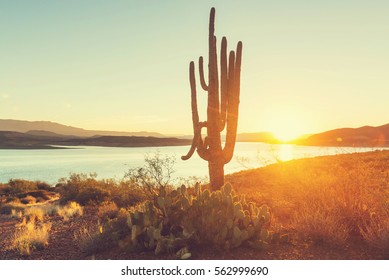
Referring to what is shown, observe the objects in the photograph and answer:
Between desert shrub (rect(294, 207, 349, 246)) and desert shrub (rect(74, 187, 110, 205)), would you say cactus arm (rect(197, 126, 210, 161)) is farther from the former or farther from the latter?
desert shrub (rect(74, 187, 110, 205))

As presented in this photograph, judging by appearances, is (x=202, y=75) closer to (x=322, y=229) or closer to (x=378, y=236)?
(x=322, y=229)

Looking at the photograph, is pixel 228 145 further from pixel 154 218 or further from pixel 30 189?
pixel 30 189

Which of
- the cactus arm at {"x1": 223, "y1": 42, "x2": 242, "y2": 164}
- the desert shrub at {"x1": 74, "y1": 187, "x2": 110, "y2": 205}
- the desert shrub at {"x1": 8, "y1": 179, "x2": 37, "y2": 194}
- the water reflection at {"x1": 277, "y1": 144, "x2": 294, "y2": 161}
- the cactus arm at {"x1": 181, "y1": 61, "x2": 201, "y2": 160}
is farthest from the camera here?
the desert shrub at {"x1": 8, "y1": 179, "x2": 37, "y2": 194}

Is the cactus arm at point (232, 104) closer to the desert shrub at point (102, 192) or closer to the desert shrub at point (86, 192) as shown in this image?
the desert shrub at point (102, 192)

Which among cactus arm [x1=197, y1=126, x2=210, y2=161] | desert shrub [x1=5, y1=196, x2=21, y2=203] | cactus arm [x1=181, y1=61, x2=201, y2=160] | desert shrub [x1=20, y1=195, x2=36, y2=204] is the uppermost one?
cactus arm [x1=181, y1=61, x2=201, y2=160]

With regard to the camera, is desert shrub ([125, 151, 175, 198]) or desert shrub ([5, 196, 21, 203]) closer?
desert shrub ([125, 151, 175, 198])

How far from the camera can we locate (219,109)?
10289 millimetres

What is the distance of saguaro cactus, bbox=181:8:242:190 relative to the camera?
10086 millimetres

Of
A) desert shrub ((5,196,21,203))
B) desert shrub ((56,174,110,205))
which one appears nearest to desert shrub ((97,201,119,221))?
desert shrub ((56,174,110,205))

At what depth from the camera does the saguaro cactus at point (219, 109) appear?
33.1 feet

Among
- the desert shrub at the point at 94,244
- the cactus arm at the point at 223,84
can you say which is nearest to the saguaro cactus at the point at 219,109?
the cactus arm at the point at 223,84

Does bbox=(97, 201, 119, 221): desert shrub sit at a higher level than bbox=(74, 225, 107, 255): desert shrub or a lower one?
lower

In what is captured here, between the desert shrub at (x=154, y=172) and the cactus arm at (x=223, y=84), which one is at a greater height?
the cactus arm at (x=223, y=84)

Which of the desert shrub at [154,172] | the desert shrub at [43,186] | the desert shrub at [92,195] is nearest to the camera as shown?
the desert shrub at [154,172]
